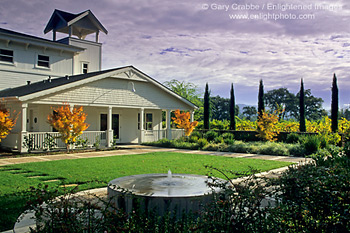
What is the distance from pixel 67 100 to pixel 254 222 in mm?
15993

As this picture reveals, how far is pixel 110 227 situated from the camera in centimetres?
330

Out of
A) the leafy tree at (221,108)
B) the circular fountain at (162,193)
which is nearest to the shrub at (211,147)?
the circular fountain at (162,193)

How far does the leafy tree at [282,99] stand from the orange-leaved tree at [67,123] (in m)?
53.2

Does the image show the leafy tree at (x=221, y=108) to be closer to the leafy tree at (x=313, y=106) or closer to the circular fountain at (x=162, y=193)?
the leafy tree at (x=313, y=106)

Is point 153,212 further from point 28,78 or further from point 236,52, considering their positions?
point 28,78

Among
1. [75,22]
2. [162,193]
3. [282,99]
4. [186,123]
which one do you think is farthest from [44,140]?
[282,99]

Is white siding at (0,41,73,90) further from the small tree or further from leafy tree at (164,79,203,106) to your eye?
leafy tree at (164,79,203,106)

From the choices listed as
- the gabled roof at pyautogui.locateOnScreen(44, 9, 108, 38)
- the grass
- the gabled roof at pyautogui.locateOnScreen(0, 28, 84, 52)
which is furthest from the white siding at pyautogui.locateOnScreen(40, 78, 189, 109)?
the gabled roof at pyautogui.locateOnScreen(44, 9, 108, 38)

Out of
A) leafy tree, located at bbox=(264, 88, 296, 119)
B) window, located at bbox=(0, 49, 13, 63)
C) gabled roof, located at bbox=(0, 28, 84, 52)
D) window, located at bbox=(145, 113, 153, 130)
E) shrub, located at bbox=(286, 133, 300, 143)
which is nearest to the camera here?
gabled roof, located at bbox=(0, 28, 84, 52)

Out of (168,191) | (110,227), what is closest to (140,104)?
(168,191)

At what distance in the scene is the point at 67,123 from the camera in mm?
15531

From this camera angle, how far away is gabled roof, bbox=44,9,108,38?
24.5 metres

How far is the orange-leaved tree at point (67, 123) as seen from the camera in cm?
1545

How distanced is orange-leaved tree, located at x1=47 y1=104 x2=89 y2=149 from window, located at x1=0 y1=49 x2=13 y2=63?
7117 mm
